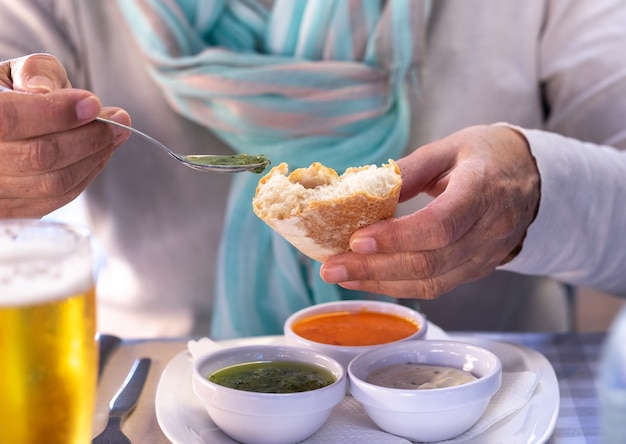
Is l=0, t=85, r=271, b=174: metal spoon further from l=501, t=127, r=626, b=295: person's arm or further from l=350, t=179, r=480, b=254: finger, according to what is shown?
l=501, t=127, r=626, b=295: person's arm

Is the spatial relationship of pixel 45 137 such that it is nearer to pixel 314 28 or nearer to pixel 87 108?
pixel 87 108

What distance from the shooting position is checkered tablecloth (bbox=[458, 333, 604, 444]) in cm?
104

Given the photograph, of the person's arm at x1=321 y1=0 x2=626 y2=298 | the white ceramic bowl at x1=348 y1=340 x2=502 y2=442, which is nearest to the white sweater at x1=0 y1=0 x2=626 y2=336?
the person's arm at x1=321 y1=0 x2=626 y2=298

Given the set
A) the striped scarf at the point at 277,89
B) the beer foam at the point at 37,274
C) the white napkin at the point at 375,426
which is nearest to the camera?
the beer foam at the point at 37,274

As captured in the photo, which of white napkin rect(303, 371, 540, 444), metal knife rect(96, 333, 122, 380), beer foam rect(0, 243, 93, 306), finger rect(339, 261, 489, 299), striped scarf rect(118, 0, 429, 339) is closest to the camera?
beer foam rect(0, 243, 93, 306)

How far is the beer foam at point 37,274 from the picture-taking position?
2.09ft

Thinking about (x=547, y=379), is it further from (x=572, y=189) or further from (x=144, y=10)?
(x=144, y=10)

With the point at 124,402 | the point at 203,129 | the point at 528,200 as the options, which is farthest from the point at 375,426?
the point at 203,129

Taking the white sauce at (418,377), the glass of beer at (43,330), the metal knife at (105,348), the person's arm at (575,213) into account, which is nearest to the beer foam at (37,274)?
the glass of beer at (43,330)

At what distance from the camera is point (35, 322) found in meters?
0.65

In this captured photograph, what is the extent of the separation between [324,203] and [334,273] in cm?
10

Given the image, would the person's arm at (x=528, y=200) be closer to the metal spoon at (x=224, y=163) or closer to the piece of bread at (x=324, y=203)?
the piece of bread at (x=324, y=203)

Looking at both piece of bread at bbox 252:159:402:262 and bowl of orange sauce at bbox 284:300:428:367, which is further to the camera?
bowl of orange sauce at bbox 284:300:428:367

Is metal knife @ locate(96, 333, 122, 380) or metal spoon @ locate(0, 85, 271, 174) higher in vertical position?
metal spoon @ locate(0, 85, 271, 174)
